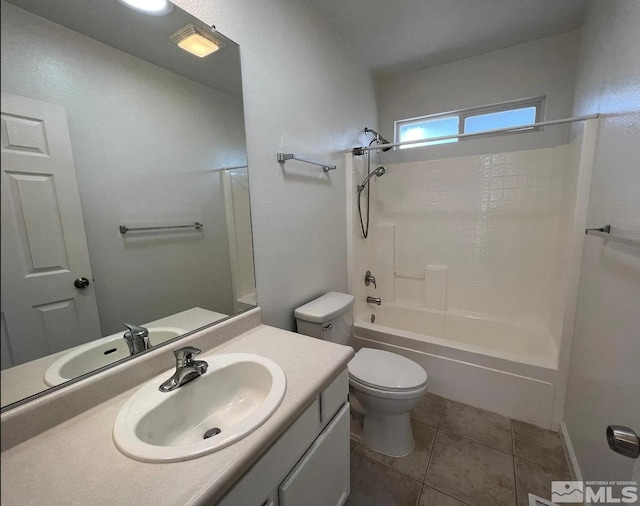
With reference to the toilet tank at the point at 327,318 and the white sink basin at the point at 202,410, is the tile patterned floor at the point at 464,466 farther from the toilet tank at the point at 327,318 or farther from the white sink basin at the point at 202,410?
the white sink basin at the point at 202,410

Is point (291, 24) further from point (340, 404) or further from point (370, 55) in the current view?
point (340, 404)

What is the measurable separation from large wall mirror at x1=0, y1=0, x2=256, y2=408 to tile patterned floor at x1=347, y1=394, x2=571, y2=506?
3.63 feet

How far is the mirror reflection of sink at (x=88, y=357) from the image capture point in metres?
0.74

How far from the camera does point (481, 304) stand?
246cm

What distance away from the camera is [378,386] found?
1.43 meters

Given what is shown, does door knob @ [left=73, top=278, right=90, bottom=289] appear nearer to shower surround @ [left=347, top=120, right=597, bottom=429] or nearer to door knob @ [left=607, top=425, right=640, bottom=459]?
door knob @ [left=607, top=425, right=640, bottom=459]

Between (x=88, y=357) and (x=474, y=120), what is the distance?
121 inches

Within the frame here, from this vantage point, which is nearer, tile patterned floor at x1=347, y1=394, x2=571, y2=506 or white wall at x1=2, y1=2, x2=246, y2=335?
white wall at x1=2, y1=2, x2=246, y2=335

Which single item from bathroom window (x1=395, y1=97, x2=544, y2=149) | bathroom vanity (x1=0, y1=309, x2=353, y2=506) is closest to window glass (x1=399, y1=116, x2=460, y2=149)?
bathroom window (x1=395, y1=97, x2=544, y2=149)

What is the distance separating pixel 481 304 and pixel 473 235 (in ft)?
2.05

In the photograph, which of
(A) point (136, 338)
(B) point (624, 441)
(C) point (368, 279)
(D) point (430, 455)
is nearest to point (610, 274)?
(B) point (624, 441)

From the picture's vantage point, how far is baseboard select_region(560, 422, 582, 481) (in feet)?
4.37

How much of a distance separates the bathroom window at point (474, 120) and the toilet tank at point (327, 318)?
139 centimetres

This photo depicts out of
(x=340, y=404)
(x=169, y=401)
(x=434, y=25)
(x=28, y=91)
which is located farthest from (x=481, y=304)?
(x=28, y=91)
